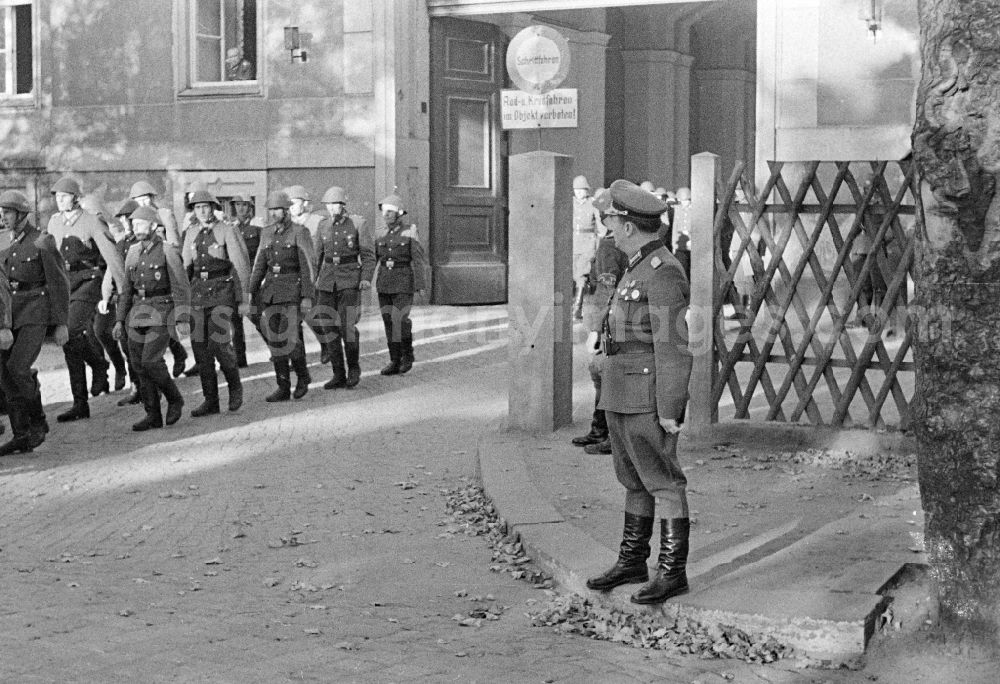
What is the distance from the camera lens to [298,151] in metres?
21.8

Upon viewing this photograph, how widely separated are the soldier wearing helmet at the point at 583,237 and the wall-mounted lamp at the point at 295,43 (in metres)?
4.56

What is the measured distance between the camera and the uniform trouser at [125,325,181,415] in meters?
11.9

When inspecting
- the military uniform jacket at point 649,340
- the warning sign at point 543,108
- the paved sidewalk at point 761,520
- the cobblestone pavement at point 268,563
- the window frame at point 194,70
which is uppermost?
the window frame at point 194,70

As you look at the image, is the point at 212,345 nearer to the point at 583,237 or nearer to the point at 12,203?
the point at 12,203

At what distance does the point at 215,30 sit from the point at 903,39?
9959 mm

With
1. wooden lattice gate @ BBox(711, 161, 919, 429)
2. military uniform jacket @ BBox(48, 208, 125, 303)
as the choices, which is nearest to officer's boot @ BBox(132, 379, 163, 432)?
military uniform jacket @ BBox(48, 208, 125, 303)

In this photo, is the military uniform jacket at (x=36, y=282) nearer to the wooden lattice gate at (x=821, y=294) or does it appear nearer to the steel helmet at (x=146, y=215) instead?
the steel helmet at (x=146, y=215)

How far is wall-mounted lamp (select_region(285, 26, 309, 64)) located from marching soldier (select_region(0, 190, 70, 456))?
33.6 ft

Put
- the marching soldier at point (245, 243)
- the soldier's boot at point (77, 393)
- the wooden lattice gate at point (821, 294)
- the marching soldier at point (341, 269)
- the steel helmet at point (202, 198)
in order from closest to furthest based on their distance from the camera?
A: the wooden lattice gate at point (821, 294), the soldier's boot at point (77, 393), the steel helmet at point (202, 198), the marching soldier at point (341, 269), the marching soldier at point (245, 243)

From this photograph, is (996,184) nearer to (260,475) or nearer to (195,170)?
(260,475)

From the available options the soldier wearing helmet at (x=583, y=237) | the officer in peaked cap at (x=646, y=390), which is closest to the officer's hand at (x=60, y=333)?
the officer in peaked cap at (x=646, y=390)

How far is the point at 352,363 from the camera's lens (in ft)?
46.6

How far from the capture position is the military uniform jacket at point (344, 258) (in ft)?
48.3

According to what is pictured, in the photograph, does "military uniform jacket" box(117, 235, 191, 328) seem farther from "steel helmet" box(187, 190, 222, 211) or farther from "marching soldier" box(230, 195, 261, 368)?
"marching soldier" box(230, 195, 261, 368)
